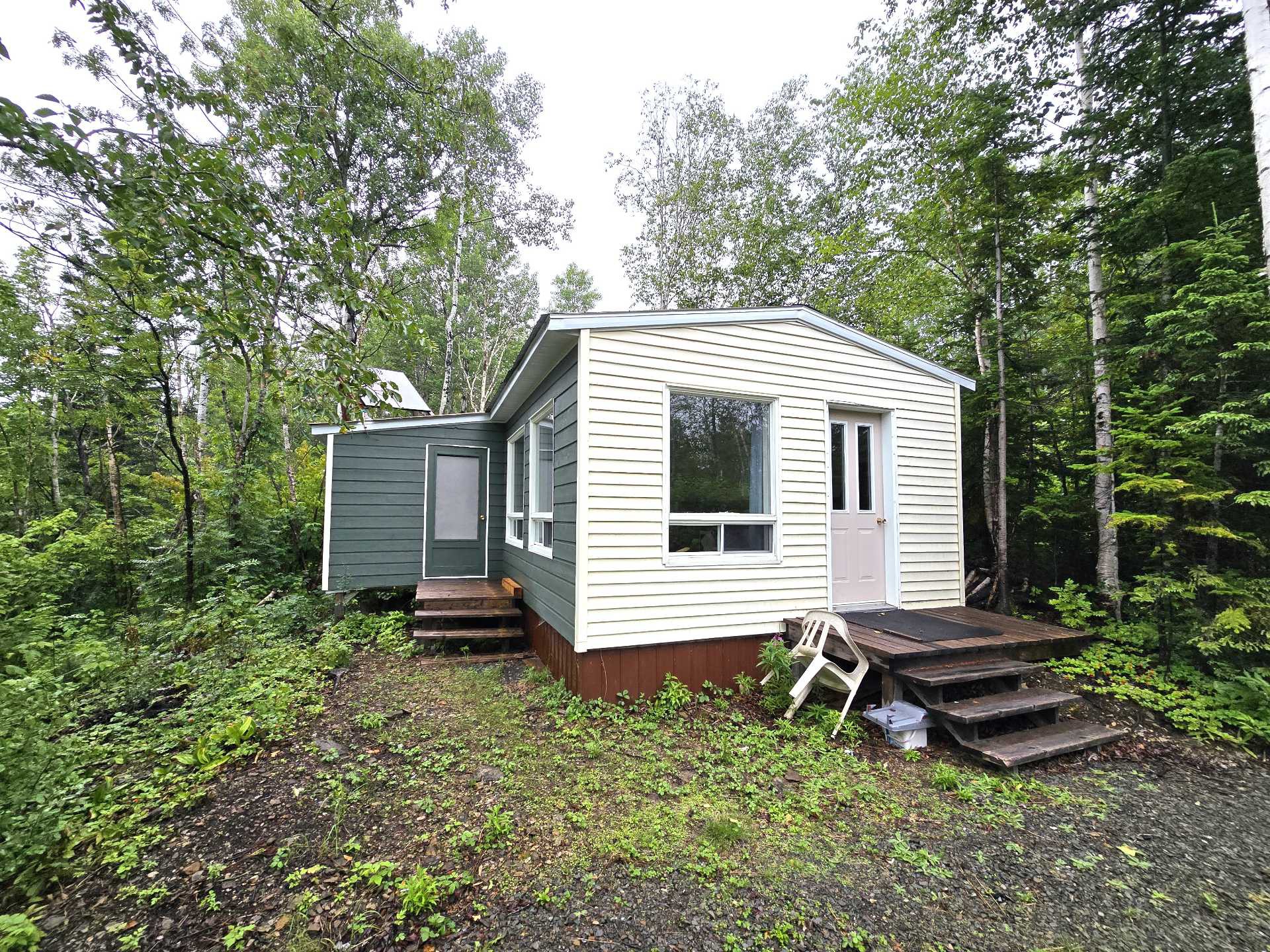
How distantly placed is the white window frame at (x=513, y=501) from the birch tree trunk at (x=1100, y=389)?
6.53 meters

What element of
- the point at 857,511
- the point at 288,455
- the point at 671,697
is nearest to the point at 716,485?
the point at 857,511

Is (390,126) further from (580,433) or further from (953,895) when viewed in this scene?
(953,895)

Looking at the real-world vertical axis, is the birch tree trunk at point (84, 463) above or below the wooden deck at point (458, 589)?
above

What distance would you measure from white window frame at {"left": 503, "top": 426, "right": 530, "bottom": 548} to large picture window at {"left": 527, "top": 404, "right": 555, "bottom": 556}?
492 millimetres

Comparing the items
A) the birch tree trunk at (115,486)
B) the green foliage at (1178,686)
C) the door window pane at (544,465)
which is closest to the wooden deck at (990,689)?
the green foliage at (1178,686)

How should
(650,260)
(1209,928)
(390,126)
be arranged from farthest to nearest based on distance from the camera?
(650,260), (390,126), (1209,928)

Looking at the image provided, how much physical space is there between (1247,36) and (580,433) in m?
6.01

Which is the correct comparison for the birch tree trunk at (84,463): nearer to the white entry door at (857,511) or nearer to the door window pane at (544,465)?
the door window pane at (544,465)

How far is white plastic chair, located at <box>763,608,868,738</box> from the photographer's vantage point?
12.2 ft

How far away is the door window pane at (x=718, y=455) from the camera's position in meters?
4.44

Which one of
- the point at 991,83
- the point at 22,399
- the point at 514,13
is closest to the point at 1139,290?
the point at 991,83

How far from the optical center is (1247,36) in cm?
380

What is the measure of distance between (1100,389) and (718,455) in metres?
4.62

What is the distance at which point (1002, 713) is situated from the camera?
3.45m
